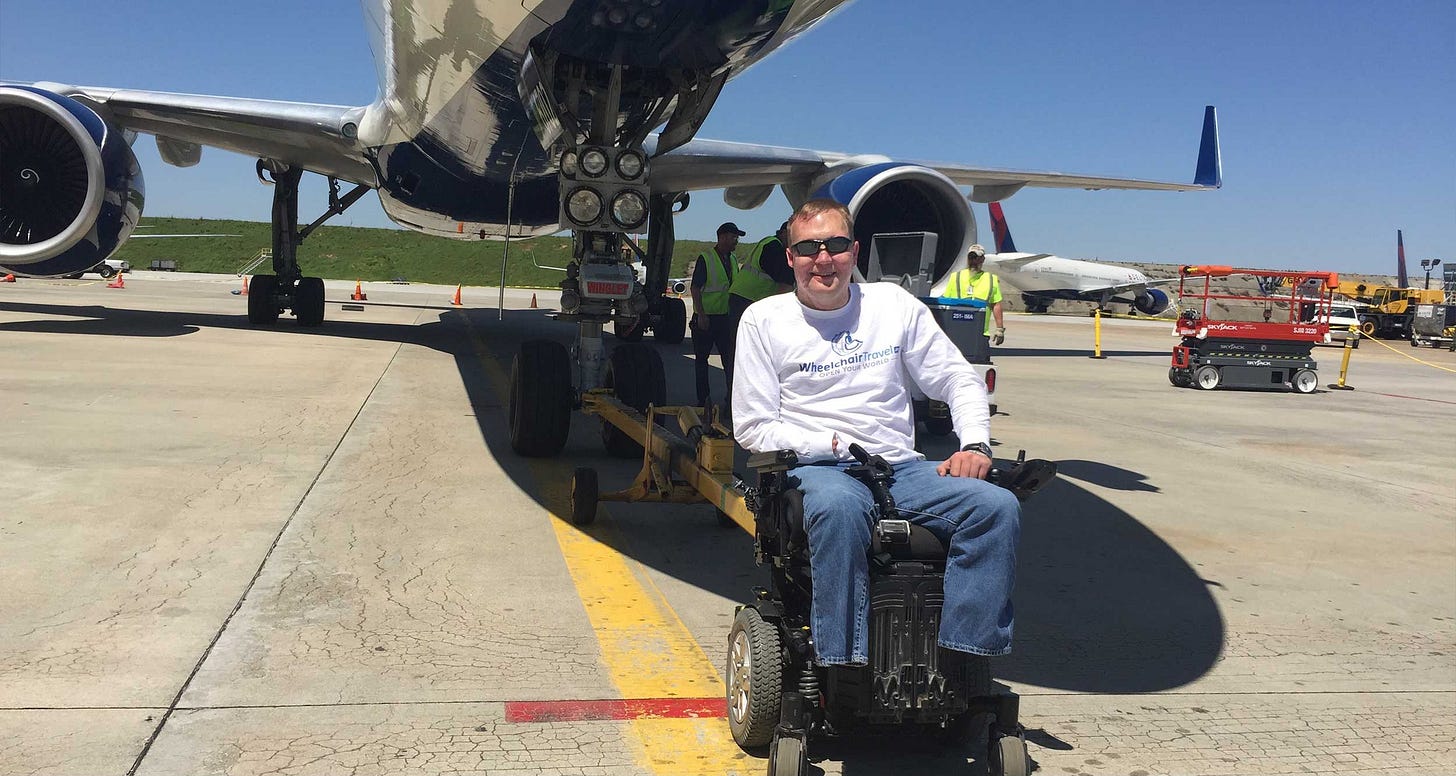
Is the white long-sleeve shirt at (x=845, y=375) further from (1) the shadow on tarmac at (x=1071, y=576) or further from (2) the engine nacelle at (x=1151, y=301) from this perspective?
(2) the engine nacelle at (x=1151, y=301)

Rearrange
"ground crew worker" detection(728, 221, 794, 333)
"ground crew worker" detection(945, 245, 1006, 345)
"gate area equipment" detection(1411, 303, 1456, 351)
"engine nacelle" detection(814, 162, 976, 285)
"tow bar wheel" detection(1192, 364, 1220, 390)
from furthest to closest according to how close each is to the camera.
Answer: "gate area equipment" detection(1411, 303, 1456, 351)
"tow bar wheel" detection(1192, 364, 1220, 390)
"ground crew worker" detection(945, 245, 1006, 345)
"engine nacelle" detection(814, 162, 976, 285)
"ground crew worker" detection(728, 221, 794, 333)

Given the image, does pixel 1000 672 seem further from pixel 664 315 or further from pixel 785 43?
pixel 664 315

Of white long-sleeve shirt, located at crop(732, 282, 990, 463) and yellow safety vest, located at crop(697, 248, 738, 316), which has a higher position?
yellow safety vest, located at crop(697, 248, 738, 316)

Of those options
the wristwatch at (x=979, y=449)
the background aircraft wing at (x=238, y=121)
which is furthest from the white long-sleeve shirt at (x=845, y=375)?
the background aircraft wing at (x=238, y=121)

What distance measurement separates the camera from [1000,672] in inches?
136

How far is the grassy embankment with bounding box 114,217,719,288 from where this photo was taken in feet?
188

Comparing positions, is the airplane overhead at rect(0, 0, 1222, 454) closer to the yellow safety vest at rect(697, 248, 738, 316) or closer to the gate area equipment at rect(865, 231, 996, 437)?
the gate area equipment at rect(865, 231, 996, 437)

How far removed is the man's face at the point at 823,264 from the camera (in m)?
3.03

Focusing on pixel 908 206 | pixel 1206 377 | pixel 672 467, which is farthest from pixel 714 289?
pixel 1206 377

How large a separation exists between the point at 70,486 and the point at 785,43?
13.6 feet

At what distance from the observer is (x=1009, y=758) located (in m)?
2.50

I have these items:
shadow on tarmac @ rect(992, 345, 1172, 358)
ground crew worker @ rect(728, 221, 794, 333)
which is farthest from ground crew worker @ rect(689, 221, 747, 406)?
shadow on tarmac @ rect(992, 345, 1172, 358)

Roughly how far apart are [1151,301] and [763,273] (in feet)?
129

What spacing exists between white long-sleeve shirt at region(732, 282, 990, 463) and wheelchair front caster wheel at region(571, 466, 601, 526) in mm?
2130
